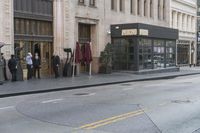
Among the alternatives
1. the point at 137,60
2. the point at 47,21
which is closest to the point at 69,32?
the point at 47,21

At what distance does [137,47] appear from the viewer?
119ft

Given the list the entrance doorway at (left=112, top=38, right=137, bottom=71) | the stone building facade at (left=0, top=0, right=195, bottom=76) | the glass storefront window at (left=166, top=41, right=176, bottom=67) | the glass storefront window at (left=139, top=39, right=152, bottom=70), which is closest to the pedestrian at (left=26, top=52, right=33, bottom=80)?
the stone building facade at (left=0, top=0, right=195, bottom=76)

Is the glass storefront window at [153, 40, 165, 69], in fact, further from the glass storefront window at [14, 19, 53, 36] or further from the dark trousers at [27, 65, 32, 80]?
the dark trousers at [27, 65, 32, 80]

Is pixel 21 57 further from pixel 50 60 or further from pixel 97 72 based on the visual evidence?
pixel 97 72

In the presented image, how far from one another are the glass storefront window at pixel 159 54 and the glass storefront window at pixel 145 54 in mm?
1398

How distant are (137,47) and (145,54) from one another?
209 cm

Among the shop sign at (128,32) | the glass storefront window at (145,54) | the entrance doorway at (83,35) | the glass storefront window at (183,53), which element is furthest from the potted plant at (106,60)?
the glass storefront window at (183,53)

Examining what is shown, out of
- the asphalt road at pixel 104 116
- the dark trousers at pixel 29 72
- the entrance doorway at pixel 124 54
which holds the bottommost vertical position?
the asphalt road at pixel 104 116

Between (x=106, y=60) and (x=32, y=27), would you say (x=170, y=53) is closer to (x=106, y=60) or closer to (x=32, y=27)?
(x=106, y=60)

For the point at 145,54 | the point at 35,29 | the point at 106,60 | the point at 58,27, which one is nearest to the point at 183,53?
the point at 145,54

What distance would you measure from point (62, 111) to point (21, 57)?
15.8 metres

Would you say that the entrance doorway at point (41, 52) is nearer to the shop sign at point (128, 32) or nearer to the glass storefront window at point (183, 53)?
the shop sign at point (128, 32)

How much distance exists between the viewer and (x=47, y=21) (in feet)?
98.6

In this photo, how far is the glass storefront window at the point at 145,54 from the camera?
37.2m
